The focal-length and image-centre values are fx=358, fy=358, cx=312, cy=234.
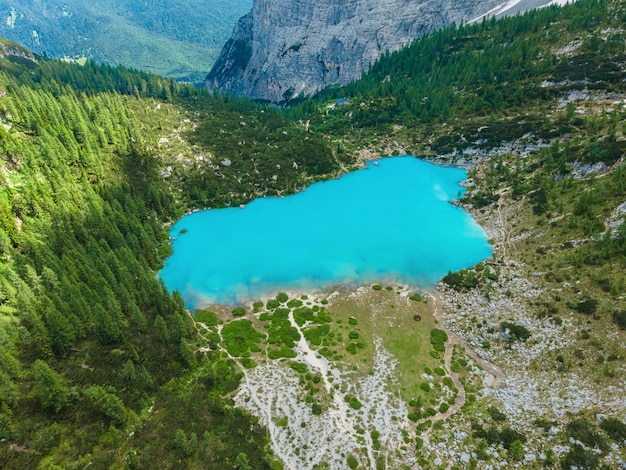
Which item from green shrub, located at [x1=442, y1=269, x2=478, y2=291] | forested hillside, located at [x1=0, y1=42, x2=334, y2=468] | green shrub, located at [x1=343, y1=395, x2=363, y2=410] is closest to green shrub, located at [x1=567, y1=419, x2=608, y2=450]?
green shrub, located at [x1=343, y1=395, x2=363, y2=410]

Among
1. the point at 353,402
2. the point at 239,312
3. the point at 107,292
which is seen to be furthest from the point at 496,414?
the point at 107,292

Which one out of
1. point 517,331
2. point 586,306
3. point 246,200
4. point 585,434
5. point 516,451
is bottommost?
point 517,331

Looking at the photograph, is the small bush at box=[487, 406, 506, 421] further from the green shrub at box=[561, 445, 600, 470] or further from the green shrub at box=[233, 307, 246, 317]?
the green shrub at box=[233, 307, 246, 317]

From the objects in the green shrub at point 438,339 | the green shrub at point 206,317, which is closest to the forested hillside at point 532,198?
the green shrub at point 438,339

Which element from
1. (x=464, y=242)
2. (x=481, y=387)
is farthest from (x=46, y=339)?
(x=464, y=242)

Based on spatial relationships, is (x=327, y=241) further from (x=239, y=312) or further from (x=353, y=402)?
(x=353, y=402)

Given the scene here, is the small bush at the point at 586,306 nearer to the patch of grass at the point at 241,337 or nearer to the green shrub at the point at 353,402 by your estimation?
the green shrub at the point at 353,402
